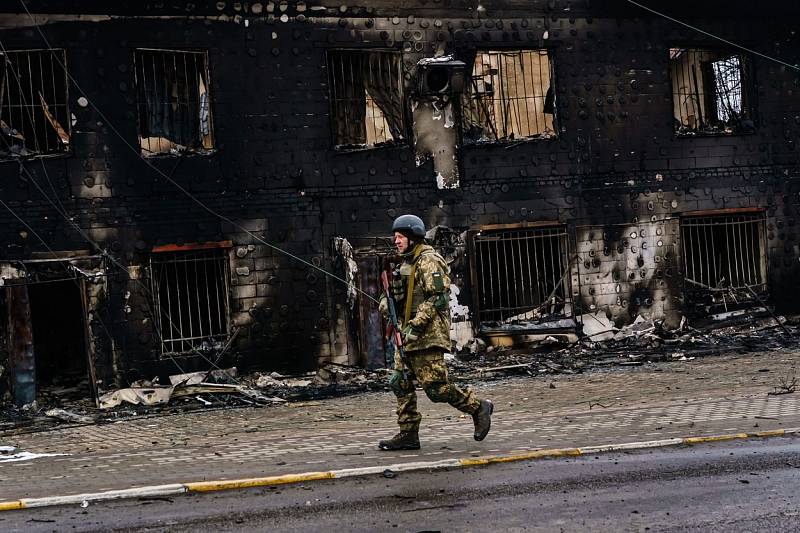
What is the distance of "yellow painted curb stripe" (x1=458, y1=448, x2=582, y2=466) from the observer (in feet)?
29.7

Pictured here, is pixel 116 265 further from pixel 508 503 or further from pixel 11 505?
pixel 508 503

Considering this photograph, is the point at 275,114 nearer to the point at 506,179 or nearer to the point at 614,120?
the point at 506,179

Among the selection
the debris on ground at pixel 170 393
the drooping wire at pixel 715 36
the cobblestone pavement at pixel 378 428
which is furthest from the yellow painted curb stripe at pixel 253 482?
the drooping wire at pixel 715 36

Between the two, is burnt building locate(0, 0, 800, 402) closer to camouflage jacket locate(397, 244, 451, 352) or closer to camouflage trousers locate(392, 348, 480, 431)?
camouflage trousers locate(392, 348, 480, 431)

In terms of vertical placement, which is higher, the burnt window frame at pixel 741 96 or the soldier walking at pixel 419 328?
the burnt window frame at pixel 741 96

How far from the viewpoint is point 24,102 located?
16.0m

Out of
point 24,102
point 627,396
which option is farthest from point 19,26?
point 627,396

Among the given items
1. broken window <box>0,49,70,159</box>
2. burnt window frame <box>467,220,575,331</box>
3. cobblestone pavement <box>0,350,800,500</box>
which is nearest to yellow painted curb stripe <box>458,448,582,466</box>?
cobblestone pavement <box>0,350,800,500</box>

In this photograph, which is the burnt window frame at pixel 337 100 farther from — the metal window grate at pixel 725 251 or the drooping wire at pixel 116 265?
the metal window grate at pixel 725 251

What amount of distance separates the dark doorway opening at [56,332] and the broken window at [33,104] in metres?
3.68

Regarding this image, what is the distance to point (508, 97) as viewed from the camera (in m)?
19.0

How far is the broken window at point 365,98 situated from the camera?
17938 millimetres

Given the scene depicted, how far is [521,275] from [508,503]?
11727mm

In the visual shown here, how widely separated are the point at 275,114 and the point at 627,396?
22.7ft
